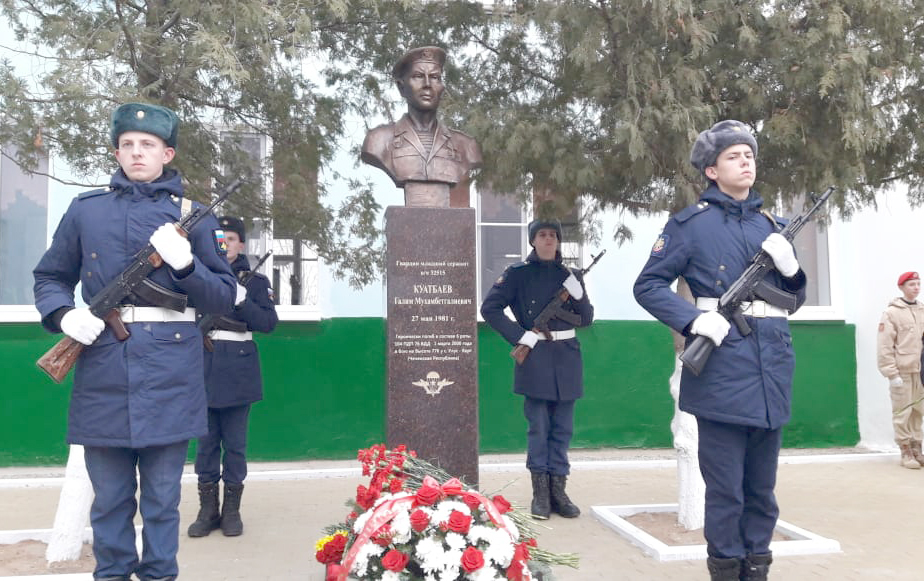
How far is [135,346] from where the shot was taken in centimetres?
287

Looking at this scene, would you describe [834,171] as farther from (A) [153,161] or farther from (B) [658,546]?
(A) [153,161]

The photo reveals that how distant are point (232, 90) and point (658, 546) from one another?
359 cm

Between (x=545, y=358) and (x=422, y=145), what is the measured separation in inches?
64.3

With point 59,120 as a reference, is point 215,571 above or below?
below

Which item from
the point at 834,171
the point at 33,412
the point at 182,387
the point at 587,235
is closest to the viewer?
the point at 182,387

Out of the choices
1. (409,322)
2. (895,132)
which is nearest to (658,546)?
(409,322)

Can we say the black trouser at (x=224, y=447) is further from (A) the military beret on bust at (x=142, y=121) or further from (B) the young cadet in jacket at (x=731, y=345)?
(B) the young cadet in jacket at (x=731, y=345)

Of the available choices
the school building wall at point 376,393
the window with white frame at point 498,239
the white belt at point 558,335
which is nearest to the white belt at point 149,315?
the white belt at point 558,335

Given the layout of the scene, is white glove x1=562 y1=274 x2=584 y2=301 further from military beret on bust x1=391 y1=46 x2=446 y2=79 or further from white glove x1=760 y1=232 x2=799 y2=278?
white glove x1=760 y1=232 x2=799 y2=278

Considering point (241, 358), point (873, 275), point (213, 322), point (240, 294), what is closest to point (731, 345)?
point (240, 294)

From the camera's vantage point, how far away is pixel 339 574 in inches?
123

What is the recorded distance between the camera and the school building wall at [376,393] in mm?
7070

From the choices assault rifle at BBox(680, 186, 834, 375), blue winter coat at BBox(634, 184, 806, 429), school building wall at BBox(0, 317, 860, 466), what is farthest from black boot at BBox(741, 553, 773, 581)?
school building wall at BBox(0, 317, 860, 466)

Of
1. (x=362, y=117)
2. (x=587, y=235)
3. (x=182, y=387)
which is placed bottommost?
(x=182, y=387)
